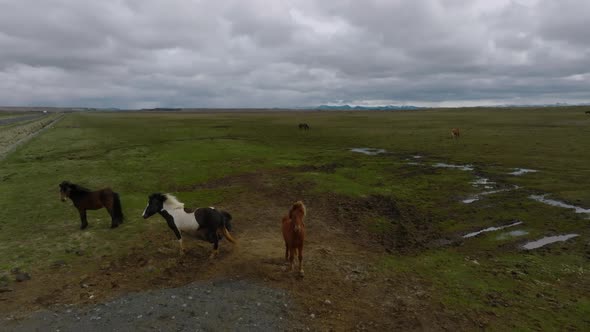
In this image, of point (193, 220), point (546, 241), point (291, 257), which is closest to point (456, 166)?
point (546, 241)

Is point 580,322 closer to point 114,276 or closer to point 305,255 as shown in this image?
point 305,255

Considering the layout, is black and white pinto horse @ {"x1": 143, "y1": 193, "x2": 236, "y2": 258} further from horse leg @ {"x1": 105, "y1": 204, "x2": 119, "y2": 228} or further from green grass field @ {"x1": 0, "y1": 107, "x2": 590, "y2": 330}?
horse leg @ {"x1": 105, "y1": 204, "x2": 119, "y2": 228}

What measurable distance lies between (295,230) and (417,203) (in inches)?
422

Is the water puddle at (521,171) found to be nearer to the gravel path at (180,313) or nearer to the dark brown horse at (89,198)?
the gravel path at (180,313)

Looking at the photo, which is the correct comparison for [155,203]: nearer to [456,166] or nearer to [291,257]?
[291,257]

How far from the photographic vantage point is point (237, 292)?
879cm

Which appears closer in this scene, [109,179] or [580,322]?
[580,322]

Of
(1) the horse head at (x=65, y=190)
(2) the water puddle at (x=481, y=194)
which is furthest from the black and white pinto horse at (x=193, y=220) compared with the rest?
(2) the water puddle at (x=481, y=194)

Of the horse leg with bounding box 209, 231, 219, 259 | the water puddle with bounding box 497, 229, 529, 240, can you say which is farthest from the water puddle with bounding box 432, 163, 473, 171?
the horse leg with bounding box 209, 231, 219, 259

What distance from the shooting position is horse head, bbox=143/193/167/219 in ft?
36.5

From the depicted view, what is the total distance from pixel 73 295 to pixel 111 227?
5.17 meters

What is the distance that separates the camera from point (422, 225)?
48.6 feet

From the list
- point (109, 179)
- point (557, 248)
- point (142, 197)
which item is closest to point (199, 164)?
→ point (109, 179)

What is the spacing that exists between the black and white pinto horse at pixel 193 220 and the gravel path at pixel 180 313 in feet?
7.12
